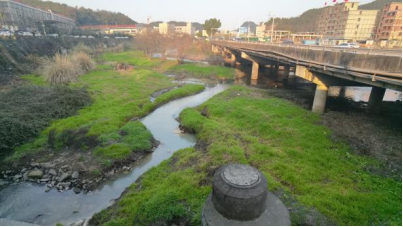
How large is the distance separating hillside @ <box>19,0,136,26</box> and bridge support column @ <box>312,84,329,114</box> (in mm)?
156653

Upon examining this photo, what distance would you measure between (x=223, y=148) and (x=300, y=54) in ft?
45.6

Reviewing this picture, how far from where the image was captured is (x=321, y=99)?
2045 cm

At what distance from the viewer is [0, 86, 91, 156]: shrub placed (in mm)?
15673

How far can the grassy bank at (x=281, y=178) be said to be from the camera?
8797 mm

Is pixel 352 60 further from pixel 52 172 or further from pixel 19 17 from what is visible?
pixel 19 17

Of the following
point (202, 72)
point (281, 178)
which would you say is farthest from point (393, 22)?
point (202, 72)

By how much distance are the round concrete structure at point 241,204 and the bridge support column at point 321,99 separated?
1587 centimetres

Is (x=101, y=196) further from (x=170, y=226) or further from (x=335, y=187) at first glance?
(x=335, y=187)

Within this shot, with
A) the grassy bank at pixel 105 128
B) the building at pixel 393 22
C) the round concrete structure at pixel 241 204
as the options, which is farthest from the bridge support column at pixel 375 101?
the grassy bank at pixel 105 128

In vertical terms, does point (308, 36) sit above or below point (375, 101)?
above

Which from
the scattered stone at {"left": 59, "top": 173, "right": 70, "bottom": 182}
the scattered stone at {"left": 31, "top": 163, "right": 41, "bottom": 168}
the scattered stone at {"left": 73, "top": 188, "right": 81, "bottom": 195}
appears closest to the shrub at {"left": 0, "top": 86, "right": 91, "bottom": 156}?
the scattered stone at {"left": 31, "top": 163, "right": 41, "bottom": 168}

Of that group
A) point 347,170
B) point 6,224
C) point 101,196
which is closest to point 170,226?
point 101,196

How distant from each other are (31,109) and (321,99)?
25165mm

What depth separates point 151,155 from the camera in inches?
609
